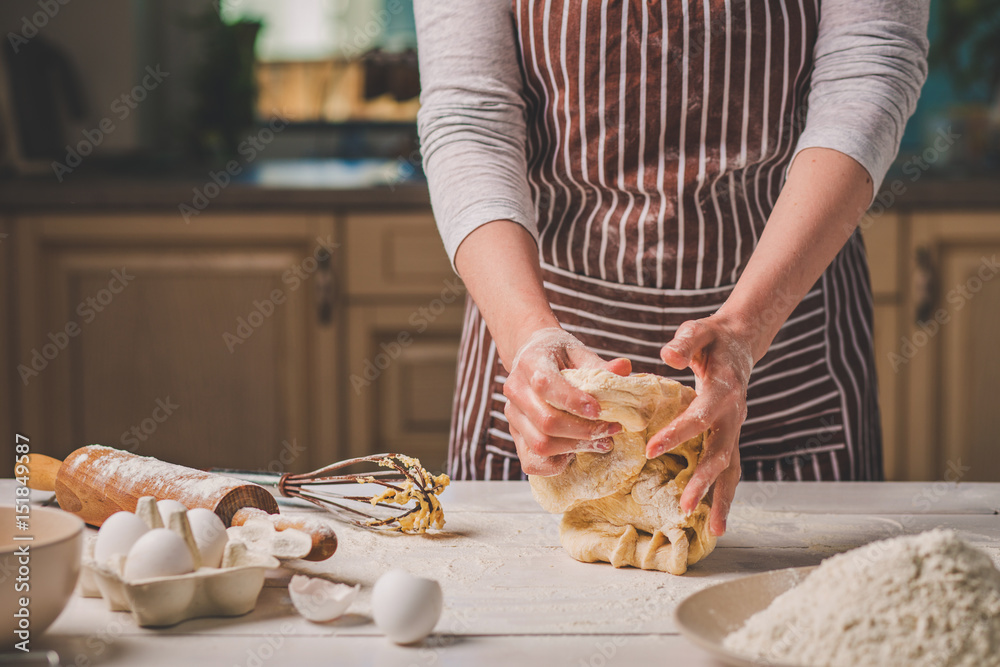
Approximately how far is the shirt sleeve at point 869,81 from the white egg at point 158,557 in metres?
0.69

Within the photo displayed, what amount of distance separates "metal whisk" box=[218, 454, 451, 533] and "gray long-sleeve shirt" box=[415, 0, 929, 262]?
25cm

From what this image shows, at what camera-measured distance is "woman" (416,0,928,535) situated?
94cm

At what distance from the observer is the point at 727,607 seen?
23.3 inches

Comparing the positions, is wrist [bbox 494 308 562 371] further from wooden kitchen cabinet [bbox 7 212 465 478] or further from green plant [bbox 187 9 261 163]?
green plant [bbox 187 9 261 163]

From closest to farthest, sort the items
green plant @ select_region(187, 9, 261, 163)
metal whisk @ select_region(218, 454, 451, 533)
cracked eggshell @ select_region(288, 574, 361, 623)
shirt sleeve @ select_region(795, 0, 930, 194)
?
cracked eggshell @ select_region(288, 574, 361, 623)
metal whisk @ select_region(218, 454, 451, 533)
shirt sleeve @ select_region(795, 0, 930, 194)
green plant @ select_region(187, 9, 261, 163)

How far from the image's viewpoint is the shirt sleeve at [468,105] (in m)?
1.00

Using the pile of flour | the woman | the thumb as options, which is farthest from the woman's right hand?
the pile of flour

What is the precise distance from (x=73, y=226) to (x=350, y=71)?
1008 mm

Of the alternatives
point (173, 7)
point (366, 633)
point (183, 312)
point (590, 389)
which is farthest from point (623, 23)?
point (173, 7)

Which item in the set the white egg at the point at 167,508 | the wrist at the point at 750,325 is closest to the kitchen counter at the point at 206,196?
the wrist at the point at 750,325

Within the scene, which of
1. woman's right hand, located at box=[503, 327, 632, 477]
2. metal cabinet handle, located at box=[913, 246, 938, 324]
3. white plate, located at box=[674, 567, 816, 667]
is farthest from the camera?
metal cabinet handle, located at box=[913, 246, 938, 324]

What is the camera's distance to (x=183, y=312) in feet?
6.95

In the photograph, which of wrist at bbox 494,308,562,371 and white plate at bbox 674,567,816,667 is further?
wrist at bbox 494,308,562,371

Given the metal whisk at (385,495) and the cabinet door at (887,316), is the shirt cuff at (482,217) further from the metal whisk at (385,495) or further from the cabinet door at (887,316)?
the cabinet door at (887,316)
